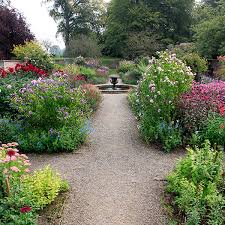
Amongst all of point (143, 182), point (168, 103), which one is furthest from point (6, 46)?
point (143, 182)

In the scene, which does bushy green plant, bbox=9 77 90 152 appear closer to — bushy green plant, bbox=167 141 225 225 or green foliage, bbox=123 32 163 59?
bushy green plant, bbox=167 141 225 225

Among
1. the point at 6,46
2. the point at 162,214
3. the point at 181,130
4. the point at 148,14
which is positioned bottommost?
the point at 162,214

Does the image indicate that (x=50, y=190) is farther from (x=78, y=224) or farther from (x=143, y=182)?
(x=143, y=182)

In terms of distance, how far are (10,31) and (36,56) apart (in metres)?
5.33

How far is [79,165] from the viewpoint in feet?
18.2

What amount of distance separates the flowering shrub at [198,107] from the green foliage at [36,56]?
396 inches

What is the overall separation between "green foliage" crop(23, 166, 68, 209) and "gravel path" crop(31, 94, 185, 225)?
0.26m

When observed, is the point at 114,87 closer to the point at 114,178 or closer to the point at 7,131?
the point at 7,131

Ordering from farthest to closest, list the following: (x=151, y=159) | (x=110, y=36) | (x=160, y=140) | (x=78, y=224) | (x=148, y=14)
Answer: (x=110, y=36)
(x=148, y=14)
(x=160, y=140)
(x=151, y=159)
(x=78, y=224)

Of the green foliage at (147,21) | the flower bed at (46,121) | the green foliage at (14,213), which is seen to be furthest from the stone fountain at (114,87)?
the green foliage at (147,21)

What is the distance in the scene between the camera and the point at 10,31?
20016mm

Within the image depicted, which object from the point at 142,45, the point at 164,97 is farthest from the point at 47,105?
the point at 142,45

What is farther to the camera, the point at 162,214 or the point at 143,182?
the point at 143,182

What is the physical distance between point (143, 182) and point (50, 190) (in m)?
1.49
